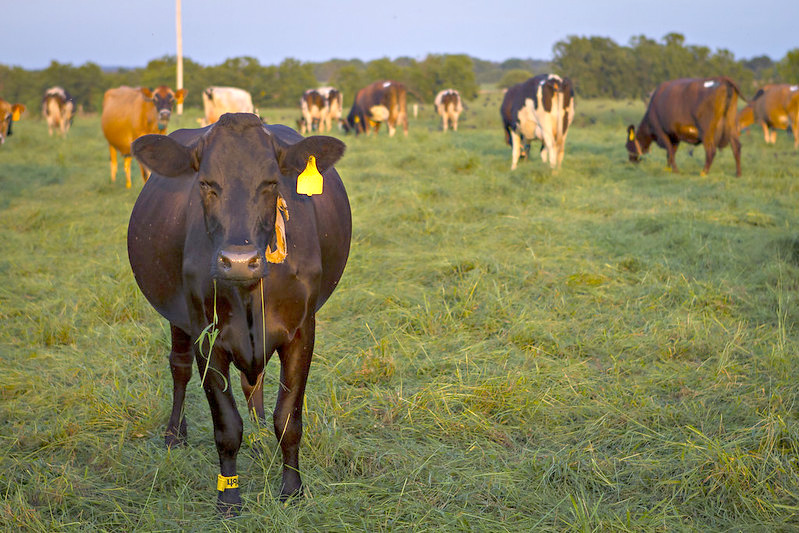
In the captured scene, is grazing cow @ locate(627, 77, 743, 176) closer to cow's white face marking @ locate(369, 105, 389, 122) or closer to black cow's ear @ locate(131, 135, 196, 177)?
black cow's ear @ locate(131, 135, 196, 177)

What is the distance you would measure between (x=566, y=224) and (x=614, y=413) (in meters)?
4.10

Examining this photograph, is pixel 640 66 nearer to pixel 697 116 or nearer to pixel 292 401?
pixel 697 116

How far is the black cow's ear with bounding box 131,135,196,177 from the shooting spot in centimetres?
239

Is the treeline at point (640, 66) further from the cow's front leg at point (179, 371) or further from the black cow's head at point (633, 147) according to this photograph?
the cow's front leg at point (179, 371)

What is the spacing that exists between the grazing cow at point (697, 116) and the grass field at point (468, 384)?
3.73 meters

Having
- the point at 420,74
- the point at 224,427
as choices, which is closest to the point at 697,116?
the point at 224,427

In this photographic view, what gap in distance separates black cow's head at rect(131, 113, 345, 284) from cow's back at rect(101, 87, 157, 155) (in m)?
7.69

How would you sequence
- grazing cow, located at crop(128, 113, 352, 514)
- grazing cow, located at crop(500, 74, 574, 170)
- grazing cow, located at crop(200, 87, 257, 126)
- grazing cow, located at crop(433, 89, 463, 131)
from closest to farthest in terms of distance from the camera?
grazing cow, located at crop(128, 113, 352, 514) → grazing cow, located at crop(500, 74, 574, 170) → grazing cow, located at crop(200, 87, 257, 126) → grazing cow, located at crop(433, 89, 463, 131)

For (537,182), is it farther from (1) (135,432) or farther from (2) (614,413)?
(1) (135,432)

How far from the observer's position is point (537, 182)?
9.93 metres

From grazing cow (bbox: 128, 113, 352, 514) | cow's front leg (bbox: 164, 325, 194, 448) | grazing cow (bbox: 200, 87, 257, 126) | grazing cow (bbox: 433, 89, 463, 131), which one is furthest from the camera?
grazing cow (bbox: 433, 89, 463, 131)

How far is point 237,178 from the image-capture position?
2.32 meters

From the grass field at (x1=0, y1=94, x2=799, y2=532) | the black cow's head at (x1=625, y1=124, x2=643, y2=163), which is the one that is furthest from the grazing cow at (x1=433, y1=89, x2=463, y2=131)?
the grass field at (x1=0, y1=94, x2=799, y2=532)

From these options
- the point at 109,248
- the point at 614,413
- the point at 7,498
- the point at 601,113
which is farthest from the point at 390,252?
the point at 601,113
